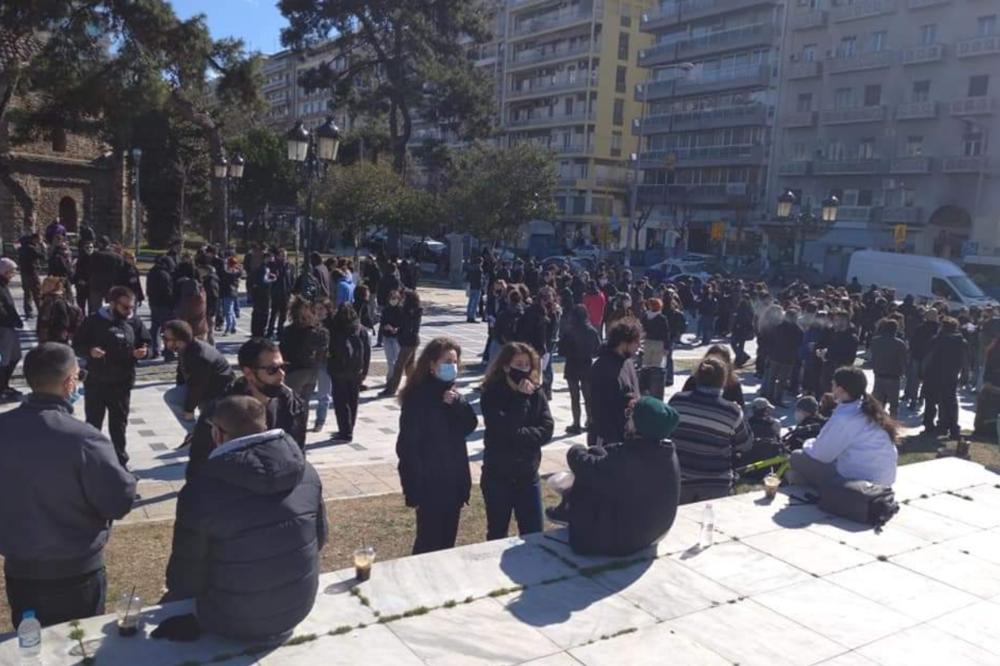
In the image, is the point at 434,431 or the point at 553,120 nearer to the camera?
the point at 434,431

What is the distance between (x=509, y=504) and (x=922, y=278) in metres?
26.0

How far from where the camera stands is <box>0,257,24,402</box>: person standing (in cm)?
985

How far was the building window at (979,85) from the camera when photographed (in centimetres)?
4391

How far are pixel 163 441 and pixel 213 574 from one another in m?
5.94

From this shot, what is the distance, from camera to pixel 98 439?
400cm

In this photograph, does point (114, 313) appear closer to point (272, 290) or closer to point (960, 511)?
point (960, 511)

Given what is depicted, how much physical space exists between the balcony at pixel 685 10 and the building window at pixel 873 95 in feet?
28.7

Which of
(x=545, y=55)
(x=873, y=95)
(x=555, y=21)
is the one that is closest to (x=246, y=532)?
(x=873, y=95)

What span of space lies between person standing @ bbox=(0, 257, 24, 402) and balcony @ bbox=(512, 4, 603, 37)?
6111 cm

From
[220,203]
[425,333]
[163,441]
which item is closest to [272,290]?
[425,333]

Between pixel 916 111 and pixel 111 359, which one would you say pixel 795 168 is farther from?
pixel 111 359

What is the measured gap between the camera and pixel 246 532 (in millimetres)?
3662

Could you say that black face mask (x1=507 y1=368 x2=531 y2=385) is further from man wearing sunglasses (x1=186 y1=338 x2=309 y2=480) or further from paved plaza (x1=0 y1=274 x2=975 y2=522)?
paved plaza (x1=0 y1=274 x2=975 y2=522)

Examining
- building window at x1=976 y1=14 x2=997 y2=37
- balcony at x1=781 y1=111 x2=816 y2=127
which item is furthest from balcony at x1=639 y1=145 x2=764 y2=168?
building window at x1=976 y1=14 x2=997 y2=37
